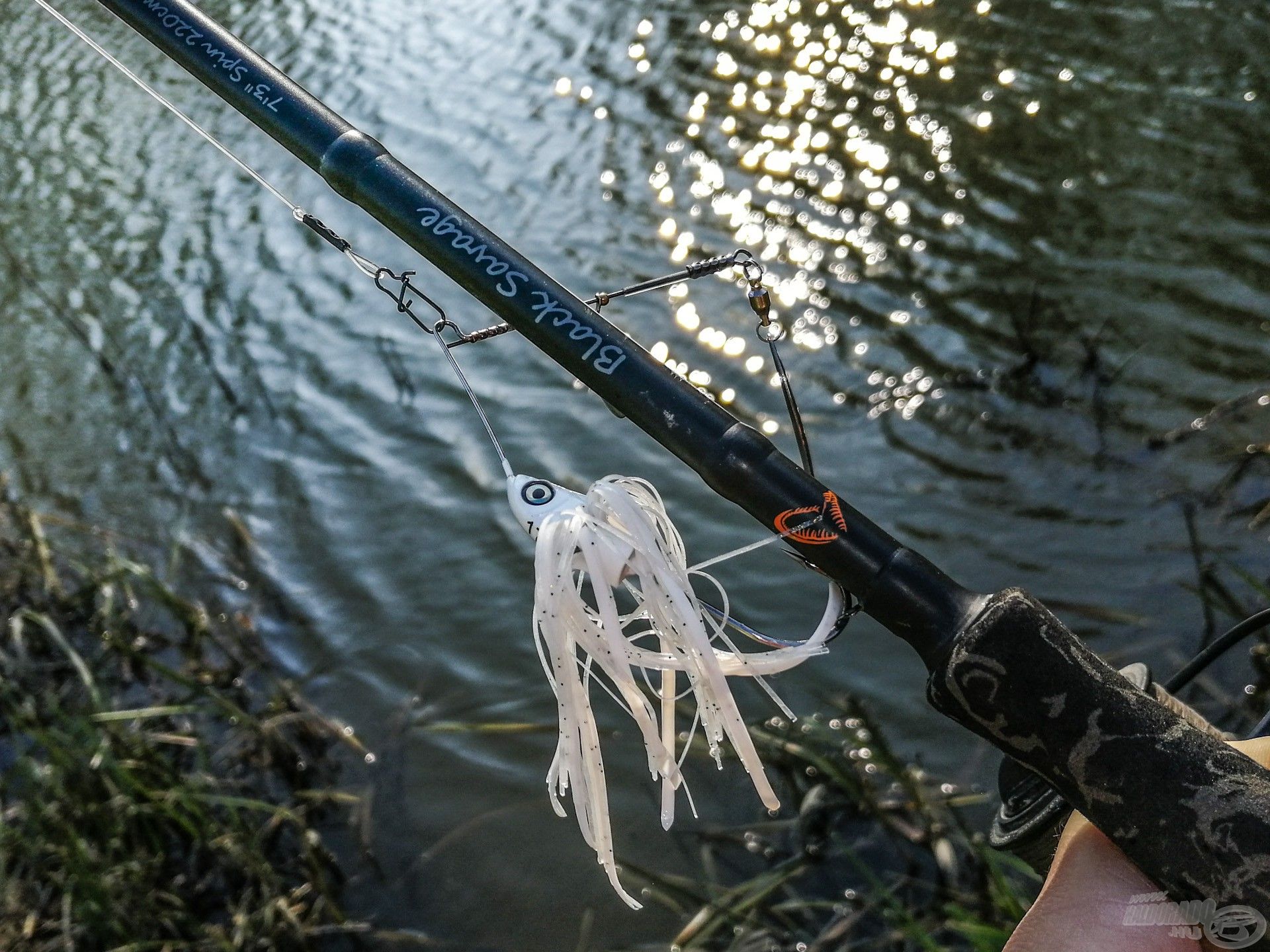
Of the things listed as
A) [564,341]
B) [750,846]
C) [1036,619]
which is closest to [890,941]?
[750,846]

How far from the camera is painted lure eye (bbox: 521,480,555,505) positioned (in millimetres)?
1774

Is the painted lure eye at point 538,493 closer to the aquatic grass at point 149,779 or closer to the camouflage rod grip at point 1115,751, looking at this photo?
the camouflage rod grip at point 1115,751

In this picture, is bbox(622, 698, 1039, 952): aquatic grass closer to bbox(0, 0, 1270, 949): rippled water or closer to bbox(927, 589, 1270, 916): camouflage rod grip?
bbox(0, 0, 1270, 949): rippled water

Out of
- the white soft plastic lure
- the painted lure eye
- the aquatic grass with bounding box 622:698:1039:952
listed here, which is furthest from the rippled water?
the painted lure eye

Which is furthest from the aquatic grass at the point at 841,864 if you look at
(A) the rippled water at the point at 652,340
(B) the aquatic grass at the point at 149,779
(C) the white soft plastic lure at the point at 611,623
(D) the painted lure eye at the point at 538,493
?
(D) the painted lure eye at the point at 538,493

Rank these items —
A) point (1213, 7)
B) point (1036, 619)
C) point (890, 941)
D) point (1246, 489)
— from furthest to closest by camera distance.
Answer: point (1213, 7)
point (1246, 489)
point (890, 941)
point (1036, 619)

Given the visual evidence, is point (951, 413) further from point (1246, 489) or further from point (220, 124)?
point (220, 124)

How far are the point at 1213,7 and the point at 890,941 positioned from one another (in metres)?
7.10

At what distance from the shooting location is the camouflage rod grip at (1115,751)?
140 cm

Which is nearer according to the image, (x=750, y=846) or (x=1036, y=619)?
(x=1036, y=619)

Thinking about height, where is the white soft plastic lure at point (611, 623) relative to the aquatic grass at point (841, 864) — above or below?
above

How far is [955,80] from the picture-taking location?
793 cm

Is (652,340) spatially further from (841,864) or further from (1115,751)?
(1115,751)

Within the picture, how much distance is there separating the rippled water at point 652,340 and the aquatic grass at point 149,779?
0.84 feet
